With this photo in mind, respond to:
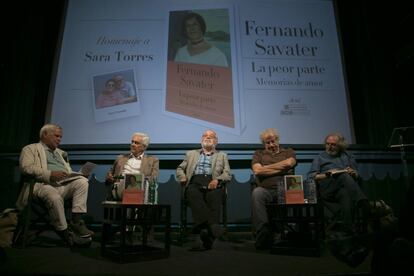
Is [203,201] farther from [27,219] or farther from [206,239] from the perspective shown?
[27,219]

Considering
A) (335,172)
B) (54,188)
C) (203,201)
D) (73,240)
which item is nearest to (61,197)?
(54,188)

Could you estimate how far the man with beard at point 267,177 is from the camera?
2504mm

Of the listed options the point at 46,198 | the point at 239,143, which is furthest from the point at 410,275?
the point at 239,143

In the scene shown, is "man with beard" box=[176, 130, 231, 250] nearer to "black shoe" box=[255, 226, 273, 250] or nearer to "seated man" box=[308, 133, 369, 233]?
"black shoe" box=[255, 226, 273, 250]

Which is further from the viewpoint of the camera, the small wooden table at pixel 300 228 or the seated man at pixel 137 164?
the seated man at pixel 137 164

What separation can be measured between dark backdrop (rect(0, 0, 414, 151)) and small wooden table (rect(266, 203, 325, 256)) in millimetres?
2043

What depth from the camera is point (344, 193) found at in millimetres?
2777

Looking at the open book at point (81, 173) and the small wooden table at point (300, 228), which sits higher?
the open book at point (81, 173)

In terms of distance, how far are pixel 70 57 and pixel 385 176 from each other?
4.08 meters

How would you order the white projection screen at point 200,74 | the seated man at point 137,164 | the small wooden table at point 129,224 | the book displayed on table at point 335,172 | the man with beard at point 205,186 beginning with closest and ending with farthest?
the small wooden table at point 129,224
the man with beard at point 205,186
the book displayed on table at point 335,172
the seated man at point 137,164
the white projection screen at point 200,74

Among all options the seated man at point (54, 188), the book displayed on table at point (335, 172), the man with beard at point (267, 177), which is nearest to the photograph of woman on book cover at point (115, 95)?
the seated man at point (54, 188)

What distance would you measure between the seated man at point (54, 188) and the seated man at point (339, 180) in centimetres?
205

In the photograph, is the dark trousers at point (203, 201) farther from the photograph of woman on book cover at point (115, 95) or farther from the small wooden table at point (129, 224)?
the photograph of woman on book cover at point (115, 95)

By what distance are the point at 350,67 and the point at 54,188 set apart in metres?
3.87
